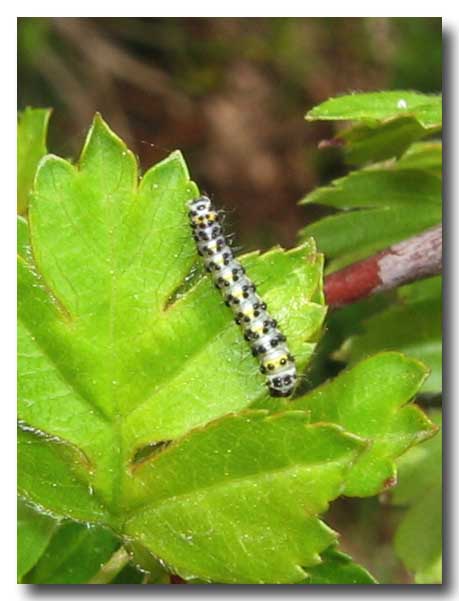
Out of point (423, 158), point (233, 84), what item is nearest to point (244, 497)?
point (423, 158)

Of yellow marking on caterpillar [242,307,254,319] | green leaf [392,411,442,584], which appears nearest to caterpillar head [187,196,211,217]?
yellow marking on caterpillar [242,307,254,319]

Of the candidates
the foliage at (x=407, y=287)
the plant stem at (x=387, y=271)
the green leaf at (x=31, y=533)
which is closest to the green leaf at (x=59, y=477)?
the green leaf at (x=31, y=533)

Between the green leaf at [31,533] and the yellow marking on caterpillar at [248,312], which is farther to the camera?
the green leaf at [31,533]

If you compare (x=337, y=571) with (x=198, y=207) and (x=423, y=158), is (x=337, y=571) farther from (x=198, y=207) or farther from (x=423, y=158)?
(x=423, y=158)

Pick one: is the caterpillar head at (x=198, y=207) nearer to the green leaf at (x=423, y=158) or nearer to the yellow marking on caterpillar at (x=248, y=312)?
the yellow marking on caterpillar at (x=248, y=312)

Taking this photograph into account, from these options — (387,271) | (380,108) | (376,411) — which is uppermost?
(380,108)

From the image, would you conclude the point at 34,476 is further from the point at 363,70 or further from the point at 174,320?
the point at 363,70
